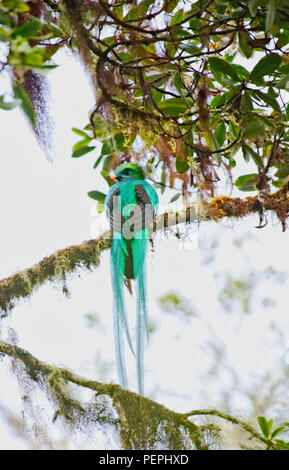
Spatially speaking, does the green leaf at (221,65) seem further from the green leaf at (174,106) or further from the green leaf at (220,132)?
the green leaf at (220,132)

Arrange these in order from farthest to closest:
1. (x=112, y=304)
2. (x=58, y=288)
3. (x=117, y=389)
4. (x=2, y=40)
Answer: (x=58, y=288), (x=112, y=304), (x=117, y=389), (x=2, y=40)

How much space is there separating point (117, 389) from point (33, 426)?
1.50 feet

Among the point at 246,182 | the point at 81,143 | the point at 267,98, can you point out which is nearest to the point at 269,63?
the point at 267,98

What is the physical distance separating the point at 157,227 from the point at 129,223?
7.9 inches

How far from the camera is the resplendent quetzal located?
8.32 feet

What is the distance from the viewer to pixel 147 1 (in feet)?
6.11

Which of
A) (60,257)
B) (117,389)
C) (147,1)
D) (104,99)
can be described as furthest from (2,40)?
(60,257)

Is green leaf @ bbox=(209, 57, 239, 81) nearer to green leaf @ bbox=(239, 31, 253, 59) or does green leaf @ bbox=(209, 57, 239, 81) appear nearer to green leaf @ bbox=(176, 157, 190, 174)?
green leaf @ bbox=(239, 31, 253, 59)

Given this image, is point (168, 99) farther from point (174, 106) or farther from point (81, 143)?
point (81, 143)

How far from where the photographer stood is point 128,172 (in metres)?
2.67

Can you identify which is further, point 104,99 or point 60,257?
point 60,257

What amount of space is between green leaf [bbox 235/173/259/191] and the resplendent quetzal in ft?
1.81

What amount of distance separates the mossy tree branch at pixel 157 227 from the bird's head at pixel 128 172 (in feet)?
0.86
